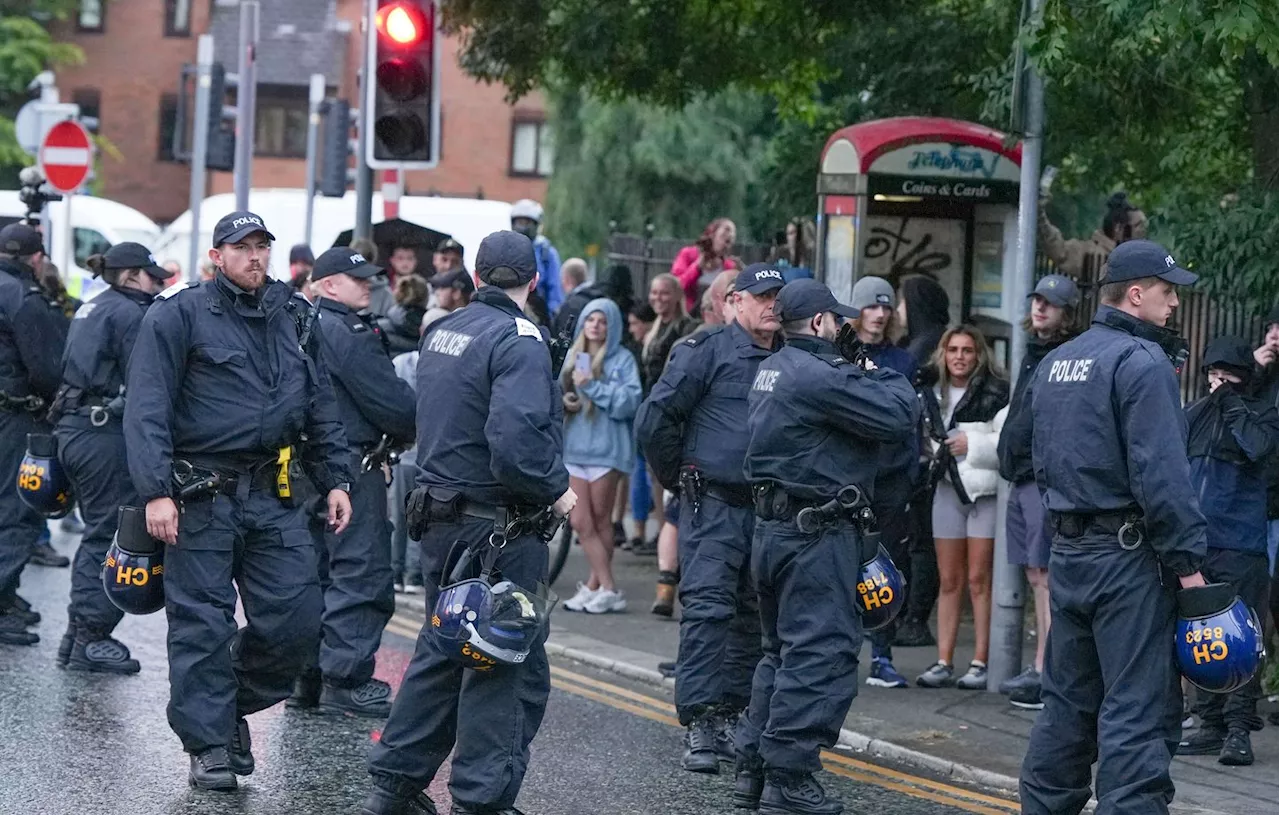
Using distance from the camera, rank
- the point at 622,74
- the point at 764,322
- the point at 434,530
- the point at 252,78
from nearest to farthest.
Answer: the point at 434,530 → the point at 764,322 → the point at 622,74 → the point at 252,78

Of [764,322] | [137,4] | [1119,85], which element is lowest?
[764,322]

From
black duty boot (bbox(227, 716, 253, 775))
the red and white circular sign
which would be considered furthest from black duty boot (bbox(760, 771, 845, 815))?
the red and white circular sign

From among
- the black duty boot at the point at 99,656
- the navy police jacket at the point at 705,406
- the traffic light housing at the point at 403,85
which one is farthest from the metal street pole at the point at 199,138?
the navy police jacket at the point at 705,406

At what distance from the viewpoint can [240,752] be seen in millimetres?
8016

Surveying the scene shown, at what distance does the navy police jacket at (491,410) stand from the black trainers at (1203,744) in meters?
3.46

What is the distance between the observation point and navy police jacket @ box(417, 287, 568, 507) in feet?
23.0

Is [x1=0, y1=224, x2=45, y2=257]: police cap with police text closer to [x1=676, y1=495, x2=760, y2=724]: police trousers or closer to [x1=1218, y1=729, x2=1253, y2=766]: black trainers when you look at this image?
[x1=676, y1=495, x2=760, y2=724]: police trousers

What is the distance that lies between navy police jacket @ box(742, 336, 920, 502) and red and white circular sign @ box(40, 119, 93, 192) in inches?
462

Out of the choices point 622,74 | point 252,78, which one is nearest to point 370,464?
point 622,74

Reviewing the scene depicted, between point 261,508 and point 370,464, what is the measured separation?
154cm

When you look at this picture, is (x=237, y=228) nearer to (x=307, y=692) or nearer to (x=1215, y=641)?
(x=307, y=692)

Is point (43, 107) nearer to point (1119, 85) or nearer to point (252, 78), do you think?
point (252, 78)

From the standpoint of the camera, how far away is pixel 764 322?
8617 millimetres

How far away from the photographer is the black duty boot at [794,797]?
25.3 feet
